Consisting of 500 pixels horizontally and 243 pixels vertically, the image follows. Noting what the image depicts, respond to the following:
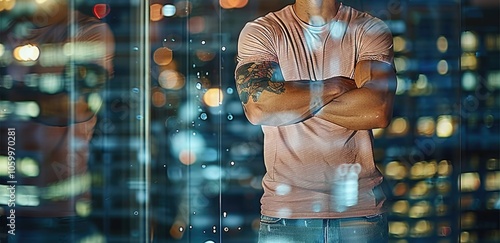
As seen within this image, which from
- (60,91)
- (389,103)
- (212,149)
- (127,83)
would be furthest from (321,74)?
(60,91)

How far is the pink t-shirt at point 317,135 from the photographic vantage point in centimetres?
152

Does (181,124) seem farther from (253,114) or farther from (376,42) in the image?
(376,42)

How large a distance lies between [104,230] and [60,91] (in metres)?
0.31

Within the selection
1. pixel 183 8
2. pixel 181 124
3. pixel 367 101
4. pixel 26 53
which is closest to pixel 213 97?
pixel 181 124

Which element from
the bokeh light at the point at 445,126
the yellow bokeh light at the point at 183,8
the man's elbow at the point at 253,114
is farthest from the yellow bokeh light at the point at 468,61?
the yellow bokeh light at the point at 183,8

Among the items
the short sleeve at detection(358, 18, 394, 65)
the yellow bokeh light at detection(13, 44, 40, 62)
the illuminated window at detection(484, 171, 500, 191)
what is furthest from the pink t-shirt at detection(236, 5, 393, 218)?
the yellow bokeh light at detection(13, 44, 40, 62)

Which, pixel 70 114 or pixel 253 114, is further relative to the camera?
pixel 70 114

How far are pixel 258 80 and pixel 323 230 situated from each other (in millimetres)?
321

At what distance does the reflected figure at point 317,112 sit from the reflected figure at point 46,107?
347 millimetres

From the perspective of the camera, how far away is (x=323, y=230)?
60.8 inches

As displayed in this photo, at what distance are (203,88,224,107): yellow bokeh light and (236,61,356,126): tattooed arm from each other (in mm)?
77

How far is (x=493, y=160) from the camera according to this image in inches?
65.4

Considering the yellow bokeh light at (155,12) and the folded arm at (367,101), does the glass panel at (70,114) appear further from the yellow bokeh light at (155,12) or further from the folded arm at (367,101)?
the folded arm at (367,101)

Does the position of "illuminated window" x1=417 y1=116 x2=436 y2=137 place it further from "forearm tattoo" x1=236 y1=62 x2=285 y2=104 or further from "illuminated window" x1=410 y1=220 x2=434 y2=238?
"forearm tattoo" x1=236 y1=62 x2=285 y2=104
